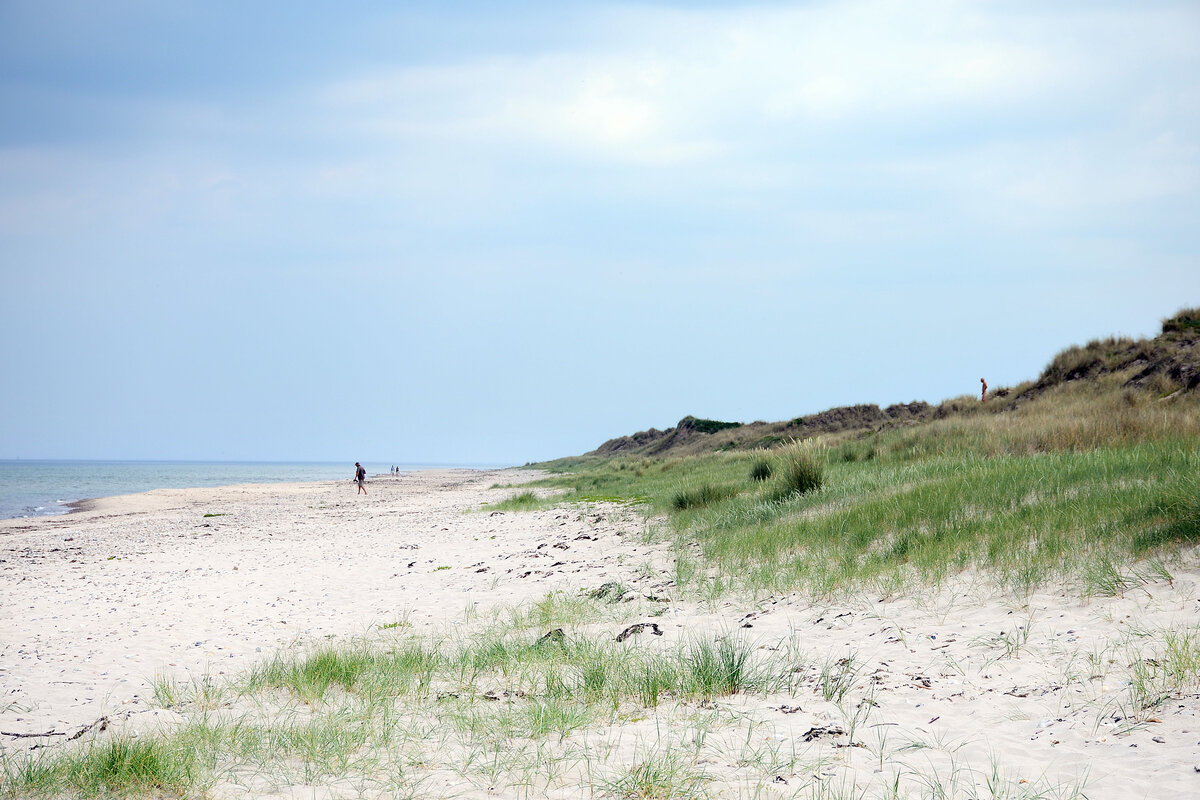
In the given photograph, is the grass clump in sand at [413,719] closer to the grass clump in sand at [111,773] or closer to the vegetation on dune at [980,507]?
the grass clump in sand at [111,773]

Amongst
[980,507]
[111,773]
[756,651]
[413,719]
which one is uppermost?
[980,507]

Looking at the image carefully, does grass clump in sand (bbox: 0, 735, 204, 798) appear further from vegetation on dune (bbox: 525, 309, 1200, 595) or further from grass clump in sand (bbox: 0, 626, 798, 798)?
vegetation on dune (bbox: 525, 309, 1200, 595)

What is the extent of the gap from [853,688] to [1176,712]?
5.62 feet

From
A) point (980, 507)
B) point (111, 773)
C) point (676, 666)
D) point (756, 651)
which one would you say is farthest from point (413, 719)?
point (980, 507)

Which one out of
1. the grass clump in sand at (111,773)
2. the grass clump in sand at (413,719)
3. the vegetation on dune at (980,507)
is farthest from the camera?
the vegetation on dune at (980,507)

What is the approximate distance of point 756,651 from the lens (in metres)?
5.59

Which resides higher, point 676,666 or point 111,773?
point 111,773

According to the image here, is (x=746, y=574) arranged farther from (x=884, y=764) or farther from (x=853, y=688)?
(x=884, y=764)

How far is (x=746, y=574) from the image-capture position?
315 inches

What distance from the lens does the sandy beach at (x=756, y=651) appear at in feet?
11.5

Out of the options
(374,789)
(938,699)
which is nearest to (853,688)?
(938,699)

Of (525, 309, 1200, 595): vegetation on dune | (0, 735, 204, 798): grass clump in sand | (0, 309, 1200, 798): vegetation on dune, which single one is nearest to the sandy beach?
(0, 309, 1200, 798): vegetation on dune

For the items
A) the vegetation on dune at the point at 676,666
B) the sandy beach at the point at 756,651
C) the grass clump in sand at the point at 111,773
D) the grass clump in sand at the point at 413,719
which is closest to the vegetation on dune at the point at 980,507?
the vegetation on dune at the point at 676,666

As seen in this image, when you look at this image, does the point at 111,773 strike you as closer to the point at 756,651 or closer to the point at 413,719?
the point at 413,719
